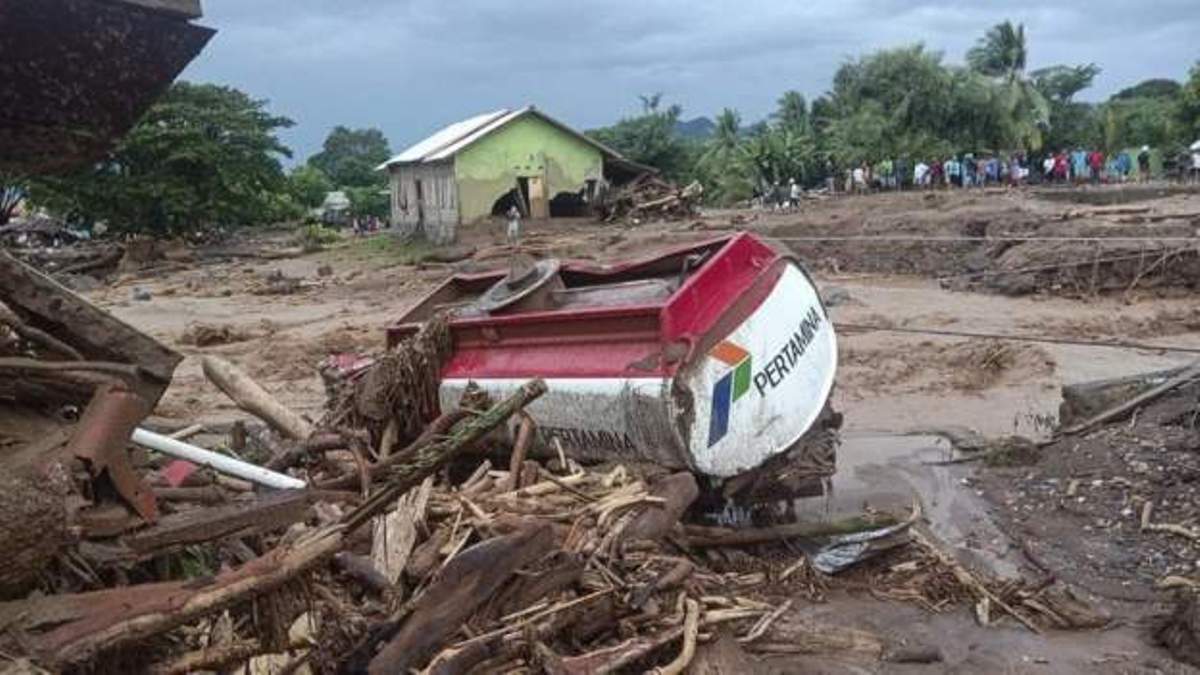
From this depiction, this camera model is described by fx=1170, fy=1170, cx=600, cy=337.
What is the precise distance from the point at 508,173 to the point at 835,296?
19313mm

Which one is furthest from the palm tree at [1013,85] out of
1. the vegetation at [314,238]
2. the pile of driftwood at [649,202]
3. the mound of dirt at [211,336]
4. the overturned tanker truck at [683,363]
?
the overturned tanker truck at [683,363]

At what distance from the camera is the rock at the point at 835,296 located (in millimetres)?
19984

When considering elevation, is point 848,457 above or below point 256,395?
below

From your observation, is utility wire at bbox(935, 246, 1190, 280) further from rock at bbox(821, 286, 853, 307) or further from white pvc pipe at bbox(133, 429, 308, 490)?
white pvc pipe at bbox(133, 429, 308, 490)

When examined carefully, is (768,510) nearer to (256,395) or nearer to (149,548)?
(256,395)

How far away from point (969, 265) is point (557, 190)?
19.1m

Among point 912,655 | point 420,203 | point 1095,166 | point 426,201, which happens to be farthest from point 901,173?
point 912,655

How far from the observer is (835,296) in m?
20.3

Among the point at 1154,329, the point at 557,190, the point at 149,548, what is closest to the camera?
the point at 149,548

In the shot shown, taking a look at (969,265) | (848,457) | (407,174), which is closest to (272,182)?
(407,174)

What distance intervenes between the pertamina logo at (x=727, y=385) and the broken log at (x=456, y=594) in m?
2.42

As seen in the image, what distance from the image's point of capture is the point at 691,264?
7223mm

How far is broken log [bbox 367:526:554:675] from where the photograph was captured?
11.3 feet

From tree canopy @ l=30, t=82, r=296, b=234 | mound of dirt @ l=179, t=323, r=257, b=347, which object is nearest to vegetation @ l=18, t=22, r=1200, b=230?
tree canopy @ l=30, t=82, r=296, b=234
